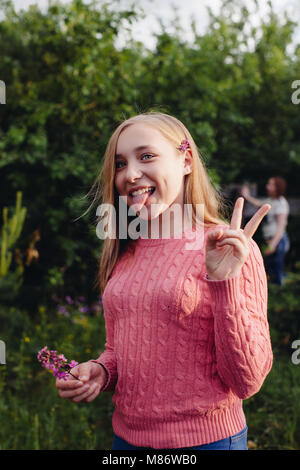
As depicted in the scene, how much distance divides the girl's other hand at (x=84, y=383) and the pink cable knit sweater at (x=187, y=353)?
0.05m

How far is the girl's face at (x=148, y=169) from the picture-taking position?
129cm

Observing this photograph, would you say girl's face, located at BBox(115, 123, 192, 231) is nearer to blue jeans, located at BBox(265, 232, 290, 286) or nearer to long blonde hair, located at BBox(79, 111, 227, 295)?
long blonde hair, located at BBox(79, 111, 227, 295)

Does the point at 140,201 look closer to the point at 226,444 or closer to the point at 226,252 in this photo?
the point at 226,252

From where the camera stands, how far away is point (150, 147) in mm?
1309

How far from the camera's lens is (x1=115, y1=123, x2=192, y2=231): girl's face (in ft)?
4.25

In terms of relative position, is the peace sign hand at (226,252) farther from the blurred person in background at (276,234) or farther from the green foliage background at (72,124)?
the blurred person in background at (276,234)

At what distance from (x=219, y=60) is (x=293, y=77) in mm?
2928

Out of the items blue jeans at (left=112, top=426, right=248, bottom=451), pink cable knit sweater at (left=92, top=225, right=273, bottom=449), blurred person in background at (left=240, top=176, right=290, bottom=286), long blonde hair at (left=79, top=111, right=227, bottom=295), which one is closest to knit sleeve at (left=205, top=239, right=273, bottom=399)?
pink cable knit sweater at (left=92, top=225, right=273, bottom=449)

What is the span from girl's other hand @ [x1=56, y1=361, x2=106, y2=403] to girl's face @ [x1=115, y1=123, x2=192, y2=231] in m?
0.48

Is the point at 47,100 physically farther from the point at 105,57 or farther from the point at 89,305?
the point at 89,305

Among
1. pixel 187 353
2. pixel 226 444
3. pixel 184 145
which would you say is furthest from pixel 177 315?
pixel 184 145

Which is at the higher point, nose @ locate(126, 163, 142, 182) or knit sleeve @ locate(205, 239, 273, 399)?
nose @ locate(126, 163, 142, 182)

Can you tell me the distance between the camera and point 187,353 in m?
1.21
